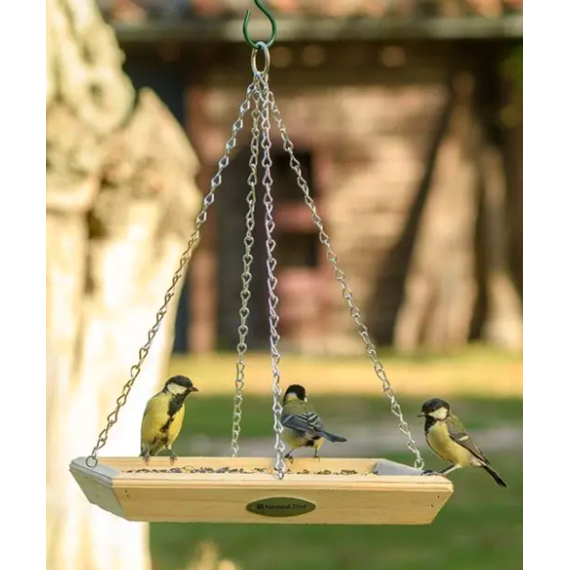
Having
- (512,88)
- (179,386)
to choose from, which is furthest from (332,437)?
(512,88)

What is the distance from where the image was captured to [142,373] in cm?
593

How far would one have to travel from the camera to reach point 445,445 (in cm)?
374

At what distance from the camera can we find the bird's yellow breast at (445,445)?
3738 millimetres

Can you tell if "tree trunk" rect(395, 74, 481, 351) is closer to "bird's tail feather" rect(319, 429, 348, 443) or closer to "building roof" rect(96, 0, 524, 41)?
"building roof" rect(96, 0, 524, 41)

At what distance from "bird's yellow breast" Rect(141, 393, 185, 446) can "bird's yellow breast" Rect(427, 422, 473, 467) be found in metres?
0.77

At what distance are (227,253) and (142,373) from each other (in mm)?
7898

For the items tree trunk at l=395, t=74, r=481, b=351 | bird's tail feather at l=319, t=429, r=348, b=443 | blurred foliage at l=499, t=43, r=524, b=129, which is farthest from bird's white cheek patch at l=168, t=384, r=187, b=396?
blurred foliage at l=499, t=43, r=524, b=129

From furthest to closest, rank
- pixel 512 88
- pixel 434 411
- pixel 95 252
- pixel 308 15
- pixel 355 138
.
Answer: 1. pixel 355 138
2. pixel 512 88
3. pixel 308 15
4. pixel 95 252
5. pixel 434 411

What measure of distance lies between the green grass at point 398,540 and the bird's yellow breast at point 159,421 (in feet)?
9.86

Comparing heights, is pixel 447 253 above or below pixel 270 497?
above

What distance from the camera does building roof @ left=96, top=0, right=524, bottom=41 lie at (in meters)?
13.2

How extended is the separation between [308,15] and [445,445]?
33.1 feet

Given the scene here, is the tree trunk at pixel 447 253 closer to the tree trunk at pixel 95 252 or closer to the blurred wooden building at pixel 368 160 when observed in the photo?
the blurred wooden building at pixel 368 160

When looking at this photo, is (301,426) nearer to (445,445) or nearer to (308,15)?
(445,445)
